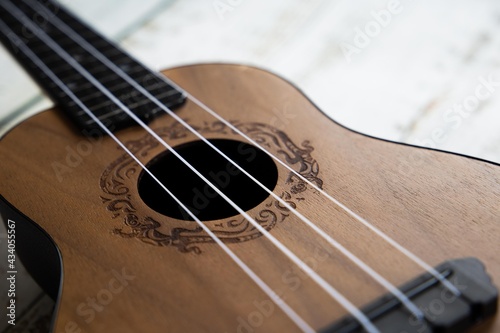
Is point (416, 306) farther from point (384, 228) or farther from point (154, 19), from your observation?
point (154, 19)

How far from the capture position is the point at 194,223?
0.69m

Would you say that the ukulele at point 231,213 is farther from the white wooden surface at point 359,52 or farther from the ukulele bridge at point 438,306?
the white wooden surface at point 359,52

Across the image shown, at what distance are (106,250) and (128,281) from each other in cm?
6

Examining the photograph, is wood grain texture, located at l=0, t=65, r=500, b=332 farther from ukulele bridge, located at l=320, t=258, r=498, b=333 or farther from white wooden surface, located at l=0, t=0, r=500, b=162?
white wooden surface, located at l=0, t=0, r=500, b=162

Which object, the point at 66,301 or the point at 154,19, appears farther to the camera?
Answer: the point at 154,19

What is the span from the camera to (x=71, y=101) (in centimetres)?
96

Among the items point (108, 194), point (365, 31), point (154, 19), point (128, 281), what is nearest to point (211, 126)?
point (108, 194)

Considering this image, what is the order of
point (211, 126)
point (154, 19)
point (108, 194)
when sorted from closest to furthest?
point (108, 194) < point (211, 126) < point (154, 19)

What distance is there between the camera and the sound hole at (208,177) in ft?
2.72

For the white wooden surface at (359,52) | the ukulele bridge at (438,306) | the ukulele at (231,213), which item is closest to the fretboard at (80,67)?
the ukulele at (231,213)

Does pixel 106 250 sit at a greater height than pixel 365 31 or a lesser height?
lesser

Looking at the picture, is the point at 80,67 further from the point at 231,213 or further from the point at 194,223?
the point at 194,223

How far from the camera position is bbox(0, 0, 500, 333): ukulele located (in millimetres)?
570

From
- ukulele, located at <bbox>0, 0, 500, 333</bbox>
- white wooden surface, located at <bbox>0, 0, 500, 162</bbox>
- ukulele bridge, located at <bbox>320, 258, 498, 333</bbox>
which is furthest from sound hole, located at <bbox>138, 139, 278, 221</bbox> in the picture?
ukulele bridge, located at <bbox>320, 258, 498, 333</bbox>
